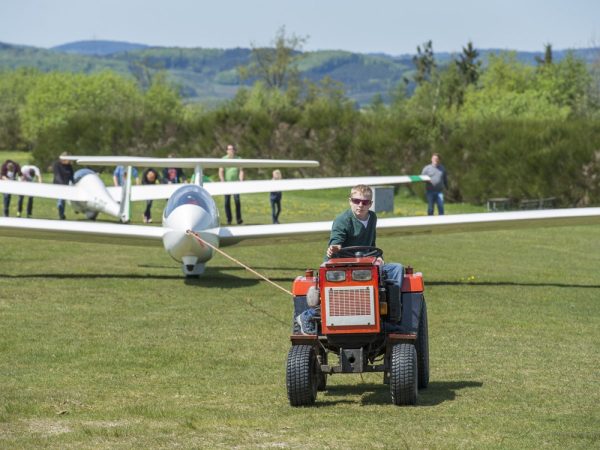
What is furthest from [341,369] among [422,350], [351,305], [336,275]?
[422,350]

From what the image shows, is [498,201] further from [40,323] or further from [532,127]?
[40,323]

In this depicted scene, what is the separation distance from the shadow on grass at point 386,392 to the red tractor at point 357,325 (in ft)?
0.76

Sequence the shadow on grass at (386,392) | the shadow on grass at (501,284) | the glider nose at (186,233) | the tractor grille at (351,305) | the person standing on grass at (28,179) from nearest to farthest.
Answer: the tractor grille at (351,305), the shadow on grass at (386,392), the glider nose at (186,233), the shadow on grass at (501,284), the person standing on grass at (28,179)

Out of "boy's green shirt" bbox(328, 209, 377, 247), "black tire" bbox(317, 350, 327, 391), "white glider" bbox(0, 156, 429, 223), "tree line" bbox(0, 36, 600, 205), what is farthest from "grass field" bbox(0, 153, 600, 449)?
"tree line" bbox(0, 36, 600, 205)

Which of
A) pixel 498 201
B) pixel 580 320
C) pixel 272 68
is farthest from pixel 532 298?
pixel 272 68

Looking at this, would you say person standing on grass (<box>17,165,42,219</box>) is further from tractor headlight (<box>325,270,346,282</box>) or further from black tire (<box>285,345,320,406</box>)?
tractor headlight (<box>325,270,346,282</box>)

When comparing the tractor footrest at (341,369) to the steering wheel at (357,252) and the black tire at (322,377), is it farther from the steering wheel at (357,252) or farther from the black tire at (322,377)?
the steering wheel at (357,252)

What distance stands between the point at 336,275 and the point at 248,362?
9.43 ft

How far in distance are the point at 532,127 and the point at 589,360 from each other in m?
29.1

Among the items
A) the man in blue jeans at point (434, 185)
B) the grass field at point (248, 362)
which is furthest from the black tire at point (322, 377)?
the man in blue jeans at point (434, 185)

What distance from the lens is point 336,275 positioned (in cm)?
773

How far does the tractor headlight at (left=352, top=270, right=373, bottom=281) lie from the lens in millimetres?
7719

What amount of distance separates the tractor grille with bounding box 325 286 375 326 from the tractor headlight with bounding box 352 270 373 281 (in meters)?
0.07

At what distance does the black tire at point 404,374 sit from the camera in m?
7.83
